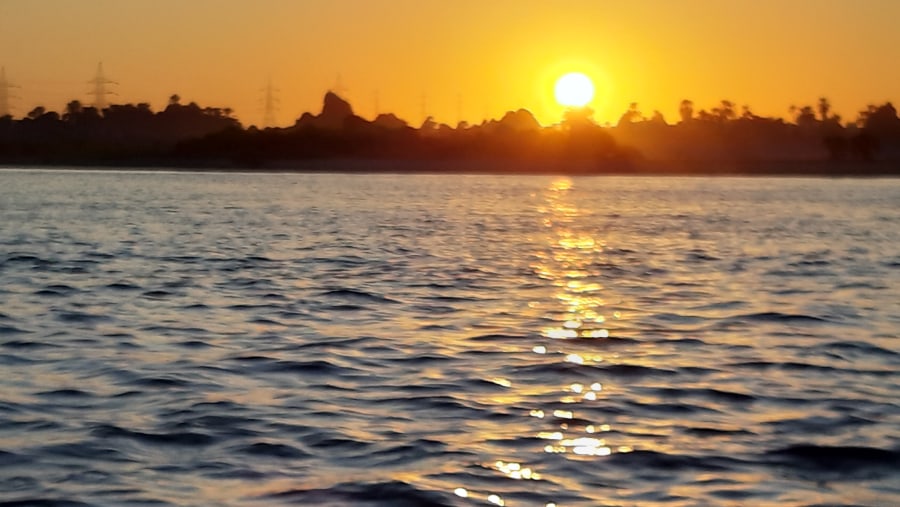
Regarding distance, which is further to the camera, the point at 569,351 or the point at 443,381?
the point at 569,351

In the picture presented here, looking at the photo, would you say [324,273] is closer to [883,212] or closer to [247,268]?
[247,268]

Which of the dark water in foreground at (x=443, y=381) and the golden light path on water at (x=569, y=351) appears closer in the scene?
the dark water in foreground at (x=443, y=381)

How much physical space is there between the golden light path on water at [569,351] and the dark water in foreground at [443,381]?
0.04 m

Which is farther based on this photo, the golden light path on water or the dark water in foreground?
the golden light path on water

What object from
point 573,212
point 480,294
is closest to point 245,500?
point 480,294

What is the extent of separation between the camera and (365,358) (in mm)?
15953

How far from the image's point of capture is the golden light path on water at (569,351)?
10.9m

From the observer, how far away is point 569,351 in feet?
55.3

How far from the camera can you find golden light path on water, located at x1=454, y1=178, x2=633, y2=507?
10916 millimetres

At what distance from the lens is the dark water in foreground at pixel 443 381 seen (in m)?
10.2

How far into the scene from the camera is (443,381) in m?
14.3

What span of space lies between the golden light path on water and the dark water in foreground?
45 millimetres

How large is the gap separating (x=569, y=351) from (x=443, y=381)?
9.82 feet

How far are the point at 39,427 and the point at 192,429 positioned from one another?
1380 mm
